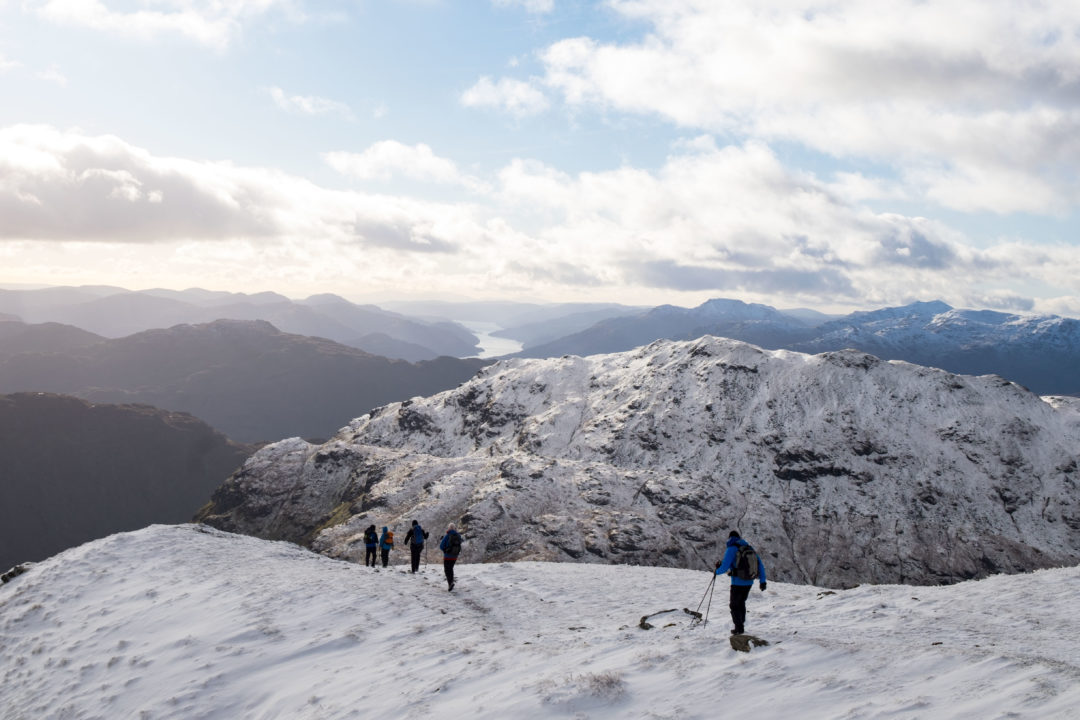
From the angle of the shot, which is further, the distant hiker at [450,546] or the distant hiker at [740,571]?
the distant hiker at [450,546]

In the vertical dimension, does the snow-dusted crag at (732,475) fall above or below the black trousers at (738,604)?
below

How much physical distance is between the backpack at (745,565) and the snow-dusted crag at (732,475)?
194 ft

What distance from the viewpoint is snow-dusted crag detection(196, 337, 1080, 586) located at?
78.9 meters

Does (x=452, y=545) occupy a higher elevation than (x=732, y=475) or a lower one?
higher

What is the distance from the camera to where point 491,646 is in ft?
52.9

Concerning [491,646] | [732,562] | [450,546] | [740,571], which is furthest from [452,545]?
[740,571]

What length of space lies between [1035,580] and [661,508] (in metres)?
65.2

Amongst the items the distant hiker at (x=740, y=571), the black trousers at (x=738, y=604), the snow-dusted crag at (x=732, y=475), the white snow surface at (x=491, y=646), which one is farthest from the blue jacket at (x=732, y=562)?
the snow-dusted crag at (x=732, y=475)

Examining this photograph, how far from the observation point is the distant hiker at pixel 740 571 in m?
14.8

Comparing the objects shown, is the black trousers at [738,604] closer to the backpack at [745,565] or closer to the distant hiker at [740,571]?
Result: the distant hiker at [740,571]

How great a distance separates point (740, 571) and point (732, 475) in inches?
3385

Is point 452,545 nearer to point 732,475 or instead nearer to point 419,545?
point 419,545

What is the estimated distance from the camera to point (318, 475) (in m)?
116

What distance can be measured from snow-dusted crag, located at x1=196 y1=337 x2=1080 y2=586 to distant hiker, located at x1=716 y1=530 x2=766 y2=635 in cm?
5853
